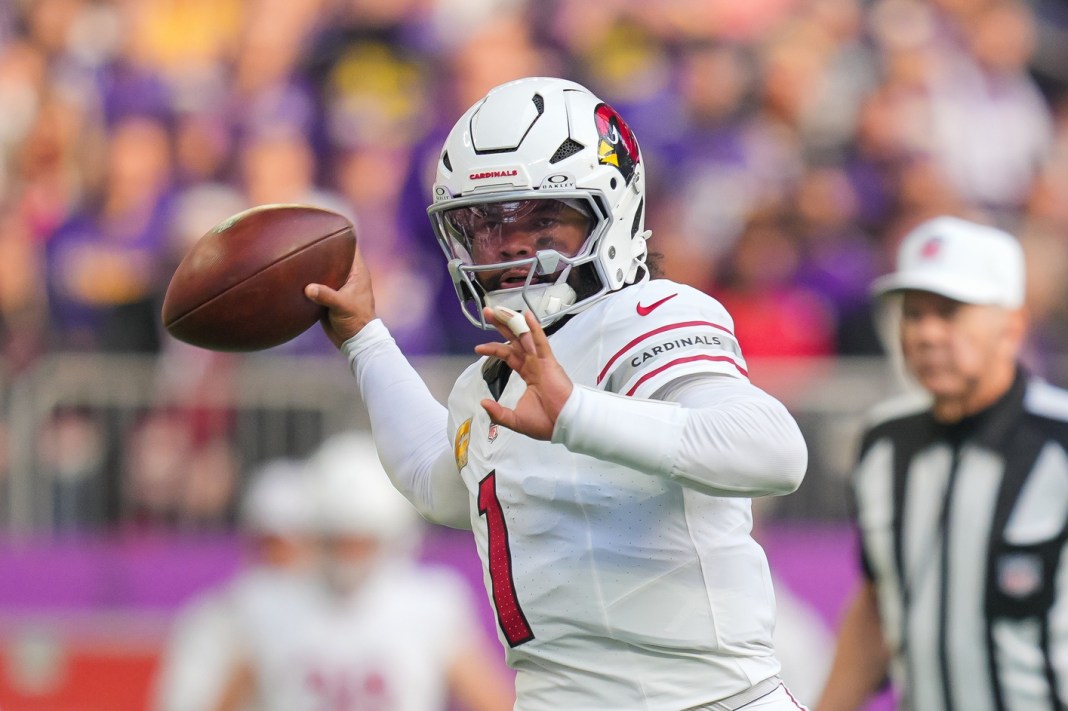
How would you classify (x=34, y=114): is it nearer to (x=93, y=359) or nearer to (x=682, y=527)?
(x=93, y=359)

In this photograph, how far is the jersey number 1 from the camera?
9.56ft

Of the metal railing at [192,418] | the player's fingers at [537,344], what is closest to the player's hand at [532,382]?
the player's fingers at [537,344]

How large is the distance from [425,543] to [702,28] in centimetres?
338

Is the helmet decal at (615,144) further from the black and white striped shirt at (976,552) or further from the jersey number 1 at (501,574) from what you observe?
the black and white striped shirt at (976,552)

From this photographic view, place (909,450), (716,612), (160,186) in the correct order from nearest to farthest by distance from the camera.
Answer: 1. (716,612)
2. (909,450)
3. (160,186)

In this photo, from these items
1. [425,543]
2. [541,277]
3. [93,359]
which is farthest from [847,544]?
[541,277]

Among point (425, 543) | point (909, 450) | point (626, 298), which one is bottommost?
point (425, 543)

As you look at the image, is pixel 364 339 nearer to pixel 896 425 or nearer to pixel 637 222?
pixel 637 222

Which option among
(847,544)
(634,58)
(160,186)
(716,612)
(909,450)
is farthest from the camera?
(634,58)

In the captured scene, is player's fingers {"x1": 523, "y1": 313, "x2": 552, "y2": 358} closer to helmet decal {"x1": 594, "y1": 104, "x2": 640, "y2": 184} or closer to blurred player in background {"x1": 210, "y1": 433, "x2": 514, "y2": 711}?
helmet decal {"x1": 594, "y1": 104, "x2": 640, "y2": 184}

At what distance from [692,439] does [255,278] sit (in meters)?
1.02

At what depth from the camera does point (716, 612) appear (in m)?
2.84

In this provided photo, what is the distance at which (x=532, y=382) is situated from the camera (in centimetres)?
265

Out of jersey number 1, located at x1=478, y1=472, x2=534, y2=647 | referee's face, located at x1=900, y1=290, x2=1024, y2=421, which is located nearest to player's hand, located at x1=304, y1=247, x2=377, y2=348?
jersey number 1, located at x1=478, y1=472, x2=534, y2=647
